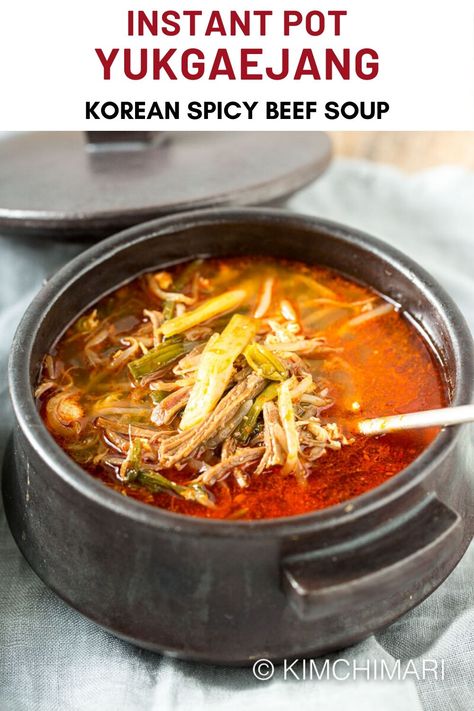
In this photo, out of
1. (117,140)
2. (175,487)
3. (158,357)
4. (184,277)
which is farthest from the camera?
(117,140)

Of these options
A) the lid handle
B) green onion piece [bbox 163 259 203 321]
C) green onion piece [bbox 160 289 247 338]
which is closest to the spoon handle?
green onion piece [bbox 160 289 247 338]

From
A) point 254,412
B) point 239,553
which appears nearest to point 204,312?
point 254,412

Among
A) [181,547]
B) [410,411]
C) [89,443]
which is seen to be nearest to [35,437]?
[89,443]

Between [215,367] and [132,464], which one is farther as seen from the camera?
[215,367]

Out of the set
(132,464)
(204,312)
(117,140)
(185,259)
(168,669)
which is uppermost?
(117,140)

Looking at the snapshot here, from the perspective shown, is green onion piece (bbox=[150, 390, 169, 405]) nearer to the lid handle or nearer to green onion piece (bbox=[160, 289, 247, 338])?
green onion piece (bbox=[160, 289, 247, 338])

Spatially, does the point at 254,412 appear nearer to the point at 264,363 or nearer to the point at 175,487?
the point at 264,363
